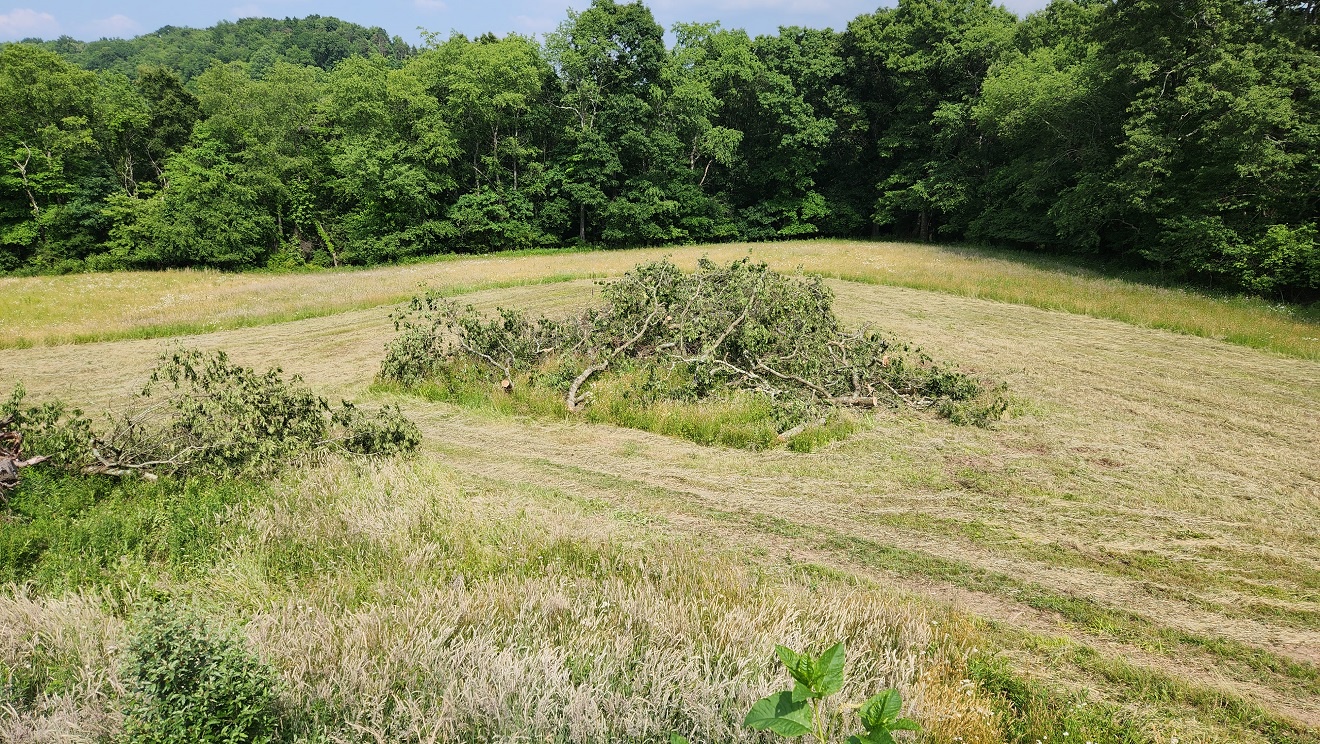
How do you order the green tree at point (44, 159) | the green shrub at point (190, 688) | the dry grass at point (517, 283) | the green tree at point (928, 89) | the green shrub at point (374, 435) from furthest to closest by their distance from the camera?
the green tree at point (928, 89), the green tree at point (44, 159), the dry grass at point (517, 283), the green shrub at point (374, 435), the green shrub at point (190, 688)

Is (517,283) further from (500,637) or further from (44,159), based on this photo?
(44,159)

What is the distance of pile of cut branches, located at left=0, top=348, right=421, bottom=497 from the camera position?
689 cm

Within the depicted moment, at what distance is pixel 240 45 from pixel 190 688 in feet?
429

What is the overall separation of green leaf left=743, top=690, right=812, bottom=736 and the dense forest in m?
33.9

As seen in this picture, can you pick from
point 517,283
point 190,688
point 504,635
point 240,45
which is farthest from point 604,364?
point 240,45

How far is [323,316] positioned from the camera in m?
20.2

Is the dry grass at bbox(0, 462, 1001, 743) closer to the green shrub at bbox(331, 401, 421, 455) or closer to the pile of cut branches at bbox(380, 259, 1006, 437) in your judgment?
the green shrub at bbox(331, 401, 421, 455)

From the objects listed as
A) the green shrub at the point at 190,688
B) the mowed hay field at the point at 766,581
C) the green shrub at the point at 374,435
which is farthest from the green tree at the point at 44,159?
the green shrub at the point at 190,688

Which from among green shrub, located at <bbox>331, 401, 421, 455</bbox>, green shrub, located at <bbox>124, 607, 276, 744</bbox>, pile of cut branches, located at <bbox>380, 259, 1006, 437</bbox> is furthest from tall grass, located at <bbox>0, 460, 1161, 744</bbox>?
pile of cut branches, located at <bbox>380, 259, 1006, 437</bbox>

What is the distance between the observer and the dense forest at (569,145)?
3859cm

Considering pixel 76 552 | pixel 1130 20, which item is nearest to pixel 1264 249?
pixel 1130 20

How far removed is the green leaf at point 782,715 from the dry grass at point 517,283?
58.2ft

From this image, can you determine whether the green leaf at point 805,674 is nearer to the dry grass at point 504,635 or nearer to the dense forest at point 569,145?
the dry grass at point 504,635

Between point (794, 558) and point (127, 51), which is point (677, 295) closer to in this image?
point (794, 558)
